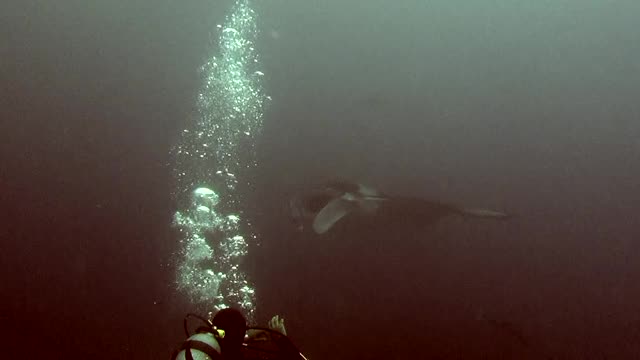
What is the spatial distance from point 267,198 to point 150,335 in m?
6.01

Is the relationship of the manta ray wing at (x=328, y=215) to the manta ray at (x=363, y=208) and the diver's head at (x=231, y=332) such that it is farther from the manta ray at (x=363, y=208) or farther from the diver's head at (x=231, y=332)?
the diver's head at (x=231, y=332)

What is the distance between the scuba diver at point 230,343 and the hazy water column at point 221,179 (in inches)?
342

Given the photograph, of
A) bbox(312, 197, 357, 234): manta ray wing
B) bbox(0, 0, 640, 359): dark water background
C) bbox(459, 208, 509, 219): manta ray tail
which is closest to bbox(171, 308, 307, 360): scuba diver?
bbox(312, 197, 357, 234): manta ray wing

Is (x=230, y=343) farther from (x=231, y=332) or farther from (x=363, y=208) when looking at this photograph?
(x=363, y=208)

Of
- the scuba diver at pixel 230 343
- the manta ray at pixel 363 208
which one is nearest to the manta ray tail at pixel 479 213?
the manta ray at pixel 363 208

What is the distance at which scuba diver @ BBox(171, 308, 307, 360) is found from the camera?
7.61 ft

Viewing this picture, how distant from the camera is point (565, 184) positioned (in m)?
23.2

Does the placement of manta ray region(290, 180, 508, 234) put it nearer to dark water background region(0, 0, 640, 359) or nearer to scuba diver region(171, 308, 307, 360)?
dark water background region(0, 0, 640, 359)

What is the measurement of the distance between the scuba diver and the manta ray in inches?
222

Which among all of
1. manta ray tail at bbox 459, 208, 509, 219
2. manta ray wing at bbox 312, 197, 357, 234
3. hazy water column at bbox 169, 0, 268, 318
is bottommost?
manta ray tail at bbox 459, 208, 509, 219

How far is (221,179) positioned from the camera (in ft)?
61.2

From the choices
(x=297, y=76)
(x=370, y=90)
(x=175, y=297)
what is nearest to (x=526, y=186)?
(x=370, y=90)

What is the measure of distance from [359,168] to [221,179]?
5767mm

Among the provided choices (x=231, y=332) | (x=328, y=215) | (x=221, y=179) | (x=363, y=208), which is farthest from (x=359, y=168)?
(x=231, y=332)
